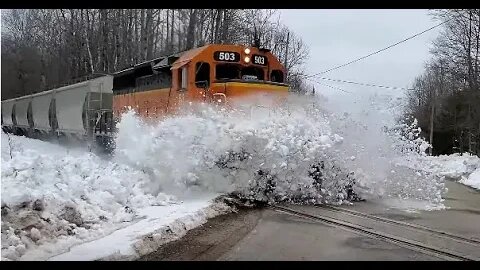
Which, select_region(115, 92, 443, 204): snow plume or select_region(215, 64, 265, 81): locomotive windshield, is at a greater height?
select_region(215, 64, 265, 81): locomotive windshield

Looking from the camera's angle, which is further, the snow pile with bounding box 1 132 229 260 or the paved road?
the paved road

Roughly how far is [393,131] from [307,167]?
314cm

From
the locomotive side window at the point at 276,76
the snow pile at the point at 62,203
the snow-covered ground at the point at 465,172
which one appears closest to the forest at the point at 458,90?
the snow-covered ground at the point at 465,172

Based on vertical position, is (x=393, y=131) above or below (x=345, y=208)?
above

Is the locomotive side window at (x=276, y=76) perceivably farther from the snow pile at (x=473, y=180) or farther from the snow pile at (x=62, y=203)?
the snow pile at (x=473, y=180)

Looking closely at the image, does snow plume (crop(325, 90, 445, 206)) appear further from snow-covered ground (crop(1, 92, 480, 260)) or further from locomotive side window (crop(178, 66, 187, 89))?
locomotive side window (crop(178, 66, 187, 89))

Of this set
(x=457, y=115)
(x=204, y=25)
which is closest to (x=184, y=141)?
(x=204, y=25)

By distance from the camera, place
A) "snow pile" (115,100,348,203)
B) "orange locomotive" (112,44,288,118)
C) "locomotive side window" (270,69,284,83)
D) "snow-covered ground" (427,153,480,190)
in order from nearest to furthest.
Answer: "snow pile" (115,100,348,203), "orange locomotive" (112,44,288,118), "locomotive side window" (270,69,284,83), "snow-covered ground" (427,153,480,190)

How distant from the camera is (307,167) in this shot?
11.7 metres

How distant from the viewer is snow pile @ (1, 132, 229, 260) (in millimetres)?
6551

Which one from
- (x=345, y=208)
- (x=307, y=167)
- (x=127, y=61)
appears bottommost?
(x=345, y=208)

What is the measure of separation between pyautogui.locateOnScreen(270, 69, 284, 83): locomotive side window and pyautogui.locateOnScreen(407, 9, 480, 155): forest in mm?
16713

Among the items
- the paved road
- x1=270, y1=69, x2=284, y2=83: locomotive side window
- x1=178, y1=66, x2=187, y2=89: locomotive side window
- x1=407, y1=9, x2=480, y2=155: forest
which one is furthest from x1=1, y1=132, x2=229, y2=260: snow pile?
x1=407, y1=9, x2=480, y2=155: forest
